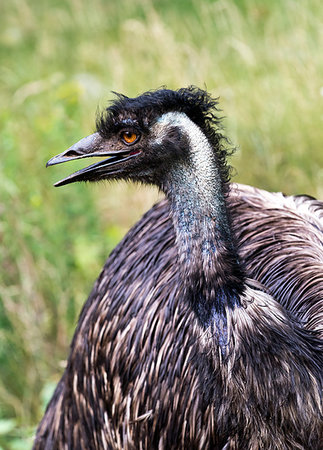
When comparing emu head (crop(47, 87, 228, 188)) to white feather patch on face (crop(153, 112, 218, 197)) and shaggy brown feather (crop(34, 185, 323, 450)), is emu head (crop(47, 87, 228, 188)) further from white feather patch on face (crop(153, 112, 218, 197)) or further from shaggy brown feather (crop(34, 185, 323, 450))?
shaggy brown feather (crop(34, 185, 323, 450))

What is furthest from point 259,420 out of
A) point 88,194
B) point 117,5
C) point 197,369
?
point 117,5

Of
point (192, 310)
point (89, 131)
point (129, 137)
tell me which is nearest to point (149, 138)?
point (129, 137)

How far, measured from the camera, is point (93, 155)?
8.32 ft

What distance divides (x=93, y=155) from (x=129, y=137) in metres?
0.13

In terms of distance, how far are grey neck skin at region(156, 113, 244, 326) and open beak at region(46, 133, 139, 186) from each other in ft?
0.73

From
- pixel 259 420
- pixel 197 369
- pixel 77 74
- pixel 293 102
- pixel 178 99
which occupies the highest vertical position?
pixel 77 74

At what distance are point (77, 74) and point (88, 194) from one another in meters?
3.12

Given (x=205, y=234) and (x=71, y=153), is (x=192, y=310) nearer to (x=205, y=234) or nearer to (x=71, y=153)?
(x=205, y=234)

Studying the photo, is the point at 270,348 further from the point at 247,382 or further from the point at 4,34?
the point at 4,34

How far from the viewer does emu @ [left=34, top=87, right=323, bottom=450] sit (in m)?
2.40

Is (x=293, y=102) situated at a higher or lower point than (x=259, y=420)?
higher

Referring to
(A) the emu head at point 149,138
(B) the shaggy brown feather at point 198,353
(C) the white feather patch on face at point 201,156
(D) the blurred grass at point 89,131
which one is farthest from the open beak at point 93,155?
(D) the blurred grass at point 89,131

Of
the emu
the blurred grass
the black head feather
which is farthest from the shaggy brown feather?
the blurred grass

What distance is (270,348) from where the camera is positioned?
2.39 m
